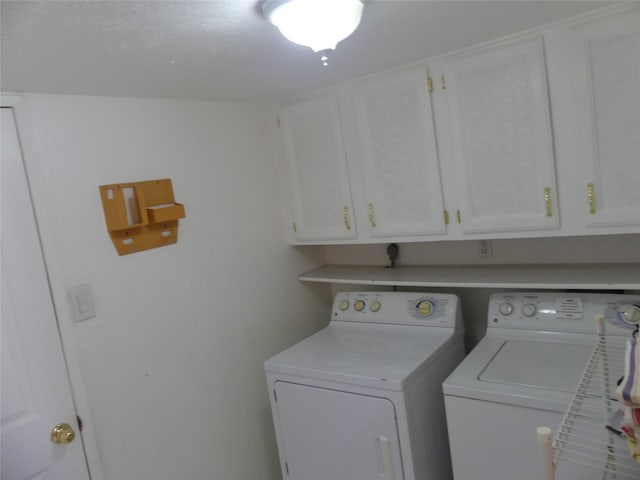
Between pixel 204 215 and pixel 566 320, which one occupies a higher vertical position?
pixel 204 215

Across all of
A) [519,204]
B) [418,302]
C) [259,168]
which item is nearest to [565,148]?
[519,204]

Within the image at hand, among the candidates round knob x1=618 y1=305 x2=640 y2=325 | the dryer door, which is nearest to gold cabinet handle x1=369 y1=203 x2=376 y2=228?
the dryer door

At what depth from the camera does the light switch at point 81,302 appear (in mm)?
1718

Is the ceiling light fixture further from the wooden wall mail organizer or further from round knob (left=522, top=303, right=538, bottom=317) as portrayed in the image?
round knob (left=522, top=303, right=538, bottom=317)

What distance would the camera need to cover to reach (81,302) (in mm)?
1736

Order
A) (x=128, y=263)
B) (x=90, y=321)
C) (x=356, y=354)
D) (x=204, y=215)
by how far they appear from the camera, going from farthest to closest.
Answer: (x=204, y=215)
(x=356, y=354)
(x=128, y=263)
(x=90, y=321)

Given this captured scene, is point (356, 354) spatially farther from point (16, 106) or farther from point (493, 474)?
point (16, 106)

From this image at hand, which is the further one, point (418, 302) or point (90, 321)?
point (418, 302)

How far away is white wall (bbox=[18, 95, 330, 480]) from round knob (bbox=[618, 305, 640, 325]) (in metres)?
1.56

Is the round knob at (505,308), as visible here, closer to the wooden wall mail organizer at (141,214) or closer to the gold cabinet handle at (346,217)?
the gold cabinet handle at (346,217)

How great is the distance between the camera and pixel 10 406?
1568 mm

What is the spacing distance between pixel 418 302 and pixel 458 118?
0.88 meters

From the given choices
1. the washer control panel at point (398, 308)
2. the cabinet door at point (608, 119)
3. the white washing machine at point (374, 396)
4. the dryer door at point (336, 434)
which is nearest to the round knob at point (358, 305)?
the washer control panel at point (398, 308)

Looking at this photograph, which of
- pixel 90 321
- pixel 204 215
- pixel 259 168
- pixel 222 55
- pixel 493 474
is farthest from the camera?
pixel 259 168
